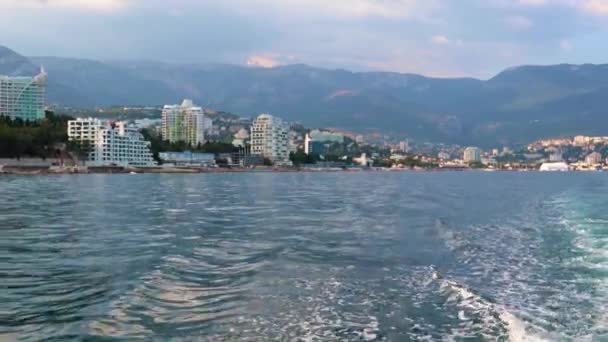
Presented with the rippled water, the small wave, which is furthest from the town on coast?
the small wave

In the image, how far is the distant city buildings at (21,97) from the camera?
140 meters

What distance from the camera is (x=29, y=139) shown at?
290 ft

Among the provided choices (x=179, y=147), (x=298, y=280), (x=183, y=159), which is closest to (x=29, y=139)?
(x=183, y=159)

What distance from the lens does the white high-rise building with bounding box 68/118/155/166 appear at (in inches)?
4053

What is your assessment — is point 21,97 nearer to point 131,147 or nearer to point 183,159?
point 183,159

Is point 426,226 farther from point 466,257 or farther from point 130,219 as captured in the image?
point 130,219

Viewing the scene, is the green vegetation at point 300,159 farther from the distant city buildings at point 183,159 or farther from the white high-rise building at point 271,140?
the distant city buildings at point 183,159

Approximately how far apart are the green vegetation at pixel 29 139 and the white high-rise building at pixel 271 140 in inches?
2256

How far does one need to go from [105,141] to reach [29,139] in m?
16.5

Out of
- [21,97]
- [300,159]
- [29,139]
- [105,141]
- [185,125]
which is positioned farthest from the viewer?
[185,125]

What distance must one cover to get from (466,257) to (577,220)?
10724 millimetres

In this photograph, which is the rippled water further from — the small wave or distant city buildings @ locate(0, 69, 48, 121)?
distant city buildings @ locate(0, 69, 48, 121)

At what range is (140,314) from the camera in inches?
347

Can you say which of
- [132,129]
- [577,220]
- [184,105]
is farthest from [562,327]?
[184,105]
